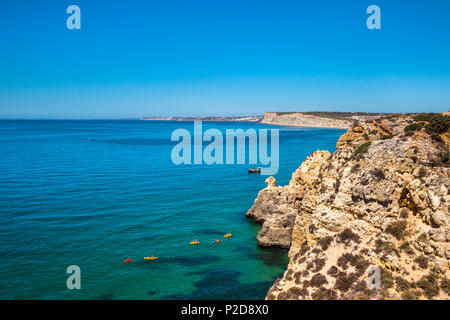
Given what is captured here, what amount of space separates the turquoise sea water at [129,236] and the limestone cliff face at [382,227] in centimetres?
689

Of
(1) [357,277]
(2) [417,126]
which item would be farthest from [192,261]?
(2) [417,126]

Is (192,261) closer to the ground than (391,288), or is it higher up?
closer to the ground

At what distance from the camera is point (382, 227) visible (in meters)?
22.1

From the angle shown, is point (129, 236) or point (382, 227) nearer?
point (382, 227)

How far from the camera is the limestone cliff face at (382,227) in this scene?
1934cm

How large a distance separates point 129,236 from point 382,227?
88.4 ft

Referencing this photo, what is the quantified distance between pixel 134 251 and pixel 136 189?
25817 mm

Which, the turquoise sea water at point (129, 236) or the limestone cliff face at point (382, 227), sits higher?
the limestone cliff face at point (382, 227)

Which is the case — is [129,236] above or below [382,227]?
below

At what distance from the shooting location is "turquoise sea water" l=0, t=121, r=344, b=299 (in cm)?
2792

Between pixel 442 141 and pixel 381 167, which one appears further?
pixel 442 141
